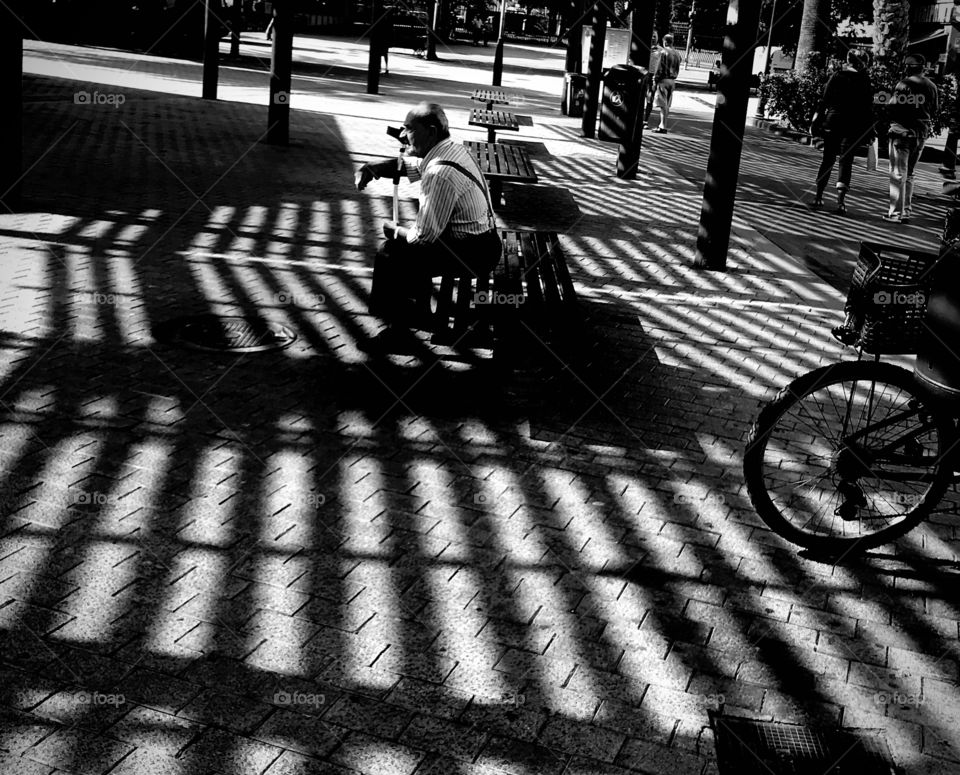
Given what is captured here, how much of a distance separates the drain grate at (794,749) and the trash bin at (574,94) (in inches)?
773

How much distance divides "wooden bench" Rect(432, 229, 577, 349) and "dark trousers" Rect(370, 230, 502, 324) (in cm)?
11

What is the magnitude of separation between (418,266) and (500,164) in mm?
4087

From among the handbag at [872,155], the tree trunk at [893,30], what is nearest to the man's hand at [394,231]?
the handbag at [872,155]

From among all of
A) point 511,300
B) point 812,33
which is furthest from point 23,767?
point 812,33

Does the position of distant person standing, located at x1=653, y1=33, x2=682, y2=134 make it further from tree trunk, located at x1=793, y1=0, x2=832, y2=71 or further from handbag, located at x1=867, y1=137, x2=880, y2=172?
tree trunk, located at x1=793, y1=0, x2=832, y2=71

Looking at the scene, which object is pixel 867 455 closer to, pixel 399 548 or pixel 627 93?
pixel 399 548

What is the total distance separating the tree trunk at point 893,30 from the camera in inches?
952

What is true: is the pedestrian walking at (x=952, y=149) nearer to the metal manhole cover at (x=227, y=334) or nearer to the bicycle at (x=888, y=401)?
the metal manhole cover at (x=227, y=334)

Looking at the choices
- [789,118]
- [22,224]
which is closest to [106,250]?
[22,224]

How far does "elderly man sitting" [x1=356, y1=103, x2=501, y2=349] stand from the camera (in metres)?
6.45

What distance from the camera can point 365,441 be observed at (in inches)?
224

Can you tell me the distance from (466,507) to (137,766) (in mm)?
2156

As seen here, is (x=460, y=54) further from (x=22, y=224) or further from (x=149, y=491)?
(x=149, y=491)

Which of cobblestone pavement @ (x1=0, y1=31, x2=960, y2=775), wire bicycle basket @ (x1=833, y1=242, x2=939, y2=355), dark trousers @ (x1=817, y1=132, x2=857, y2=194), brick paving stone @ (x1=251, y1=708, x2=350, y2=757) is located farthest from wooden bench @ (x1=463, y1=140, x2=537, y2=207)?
brick paving stone @ (x1=251, y1=708, x2=350, y2=757)
